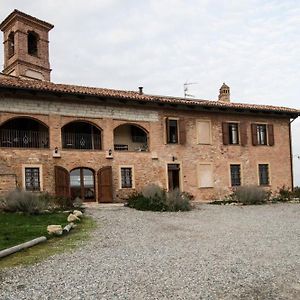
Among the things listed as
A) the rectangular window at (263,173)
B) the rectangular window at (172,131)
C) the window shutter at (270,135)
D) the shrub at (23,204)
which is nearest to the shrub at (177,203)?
the shrub at (23,204)


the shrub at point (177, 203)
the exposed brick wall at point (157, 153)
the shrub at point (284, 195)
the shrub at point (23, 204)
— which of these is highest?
the exposed brick wall at point (157, 153)

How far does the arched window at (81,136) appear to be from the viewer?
21.8 meters

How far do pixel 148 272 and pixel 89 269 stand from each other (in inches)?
39.4

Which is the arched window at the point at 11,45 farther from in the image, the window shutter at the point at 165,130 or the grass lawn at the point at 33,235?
the grass lawn at the point at 33,235

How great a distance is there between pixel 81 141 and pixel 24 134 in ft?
9.66

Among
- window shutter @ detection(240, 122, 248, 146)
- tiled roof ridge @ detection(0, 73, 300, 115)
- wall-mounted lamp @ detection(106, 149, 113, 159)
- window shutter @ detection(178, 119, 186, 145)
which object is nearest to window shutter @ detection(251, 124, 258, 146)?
window shutter @ detection(240, 122, 248, 146)

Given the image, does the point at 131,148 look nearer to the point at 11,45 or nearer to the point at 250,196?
the point at 250,196

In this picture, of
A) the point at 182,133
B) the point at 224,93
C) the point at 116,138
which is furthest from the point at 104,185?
the point at 224,93

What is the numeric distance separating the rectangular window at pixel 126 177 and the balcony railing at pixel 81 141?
1843mm

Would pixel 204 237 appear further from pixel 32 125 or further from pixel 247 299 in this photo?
pixel 32 125

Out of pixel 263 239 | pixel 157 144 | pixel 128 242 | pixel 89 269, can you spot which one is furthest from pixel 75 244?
pixel 157 144

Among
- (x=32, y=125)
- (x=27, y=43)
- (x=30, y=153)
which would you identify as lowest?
(x=30, y=153)

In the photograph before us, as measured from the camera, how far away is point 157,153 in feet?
75.3

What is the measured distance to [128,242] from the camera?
31.6ft
